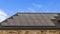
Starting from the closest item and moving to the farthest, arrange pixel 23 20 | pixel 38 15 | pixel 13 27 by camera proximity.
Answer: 1. pixel 13 27
2. pixel 23 20
3. pixel 38 15

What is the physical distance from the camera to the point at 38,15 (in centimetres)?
2408

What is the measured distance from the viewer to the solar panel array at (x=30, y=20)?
21531mm

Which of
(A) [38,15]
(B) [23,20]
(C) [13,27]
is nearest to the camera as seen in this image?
(C) [13,27]

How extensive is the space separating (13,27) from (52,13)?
6734 millimetres

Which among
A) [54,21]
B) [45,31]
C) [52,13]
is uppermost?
[52,13]

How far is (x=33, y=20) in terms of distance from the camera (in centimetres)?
2261

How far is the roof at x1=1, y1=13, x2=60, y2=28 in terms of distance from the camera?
844 inches

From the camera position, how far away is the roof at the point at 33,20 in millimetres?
21439

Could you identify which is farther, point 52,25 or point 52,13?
point 52,13

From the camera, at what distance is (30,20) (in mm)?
22609

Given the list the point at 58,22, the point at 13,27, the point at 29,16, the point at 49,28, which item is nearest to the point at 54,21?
the point at 58,22

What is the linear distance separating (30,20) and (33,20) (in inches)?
15.1

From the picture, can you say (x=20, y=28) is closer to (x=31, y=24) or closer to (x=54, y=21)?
(x=31, y=24)

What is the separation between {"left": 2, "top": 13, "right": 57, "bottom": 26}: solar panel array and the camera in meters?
21.5
